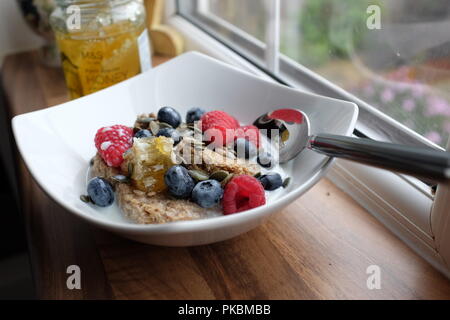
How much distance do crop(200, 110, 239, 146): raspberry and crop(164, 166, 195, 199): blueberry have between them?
0.11 meters

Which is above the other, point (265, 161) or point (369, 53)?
point (369, 53)

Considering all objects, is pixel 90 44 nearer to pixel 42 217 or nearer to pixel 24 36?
pixel 42 217

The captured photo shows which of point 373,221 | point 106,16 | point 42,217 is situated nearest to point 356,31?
point 373,221

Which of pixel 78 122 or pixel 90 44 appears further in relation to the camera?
pixel 90 44

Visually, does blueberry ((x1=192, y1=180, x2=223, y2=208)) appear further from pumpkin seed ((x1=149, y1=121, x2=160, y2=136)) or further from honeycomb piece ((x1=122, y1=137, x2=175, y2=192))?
pumpkin seed ((x1=149, y1=121, x2=160, y2=136))

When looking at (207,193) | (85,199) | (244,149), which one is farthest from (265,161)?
(85,199)

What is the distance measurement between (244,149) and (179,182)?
5.5 inches

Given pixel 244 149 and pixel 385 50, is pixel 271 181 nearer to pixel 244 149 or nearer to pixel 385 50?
pixel 244 149

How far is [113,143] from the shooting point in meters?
0.66

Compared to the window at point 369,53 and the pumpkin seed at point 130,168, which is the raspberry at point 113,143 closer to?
the pumpkin seed at point 130,168

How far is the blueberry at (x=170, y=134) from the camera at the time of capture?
684 mm

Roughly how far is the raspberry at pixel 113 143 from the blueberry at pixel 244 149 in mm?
158

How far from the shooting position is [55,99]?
1.09 m
